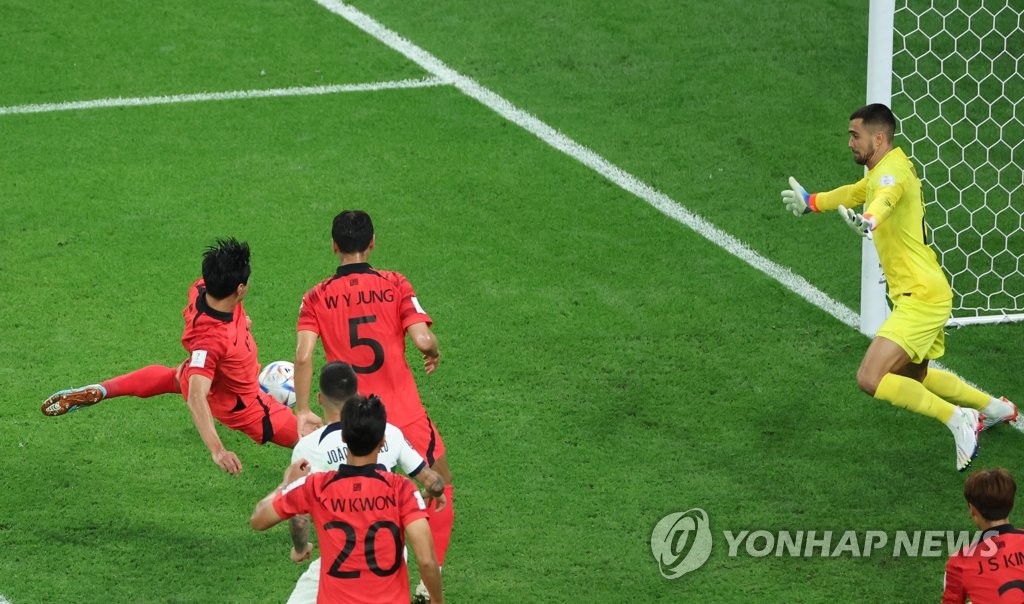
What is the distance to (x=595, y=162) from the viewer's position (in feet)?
34.6

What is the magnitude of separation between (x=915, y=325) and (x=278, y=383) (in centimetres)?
348

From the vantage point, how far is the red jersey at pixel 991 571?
5.09 metres

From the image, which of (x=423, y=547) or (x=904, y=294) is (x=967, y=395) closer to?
(x=904, y=294)

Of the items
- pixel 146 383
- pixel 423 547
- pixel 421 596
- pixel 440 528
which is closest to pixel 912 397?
pixel 440 528

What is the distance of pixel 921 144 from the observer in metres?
10.6

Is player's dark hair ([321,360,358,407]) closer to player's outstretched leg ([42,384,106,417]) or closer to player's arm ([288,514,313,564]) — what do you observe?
player's arm ([288,514,313,564])

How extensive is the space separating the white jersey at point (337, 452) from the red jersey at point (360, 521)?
0.40 m

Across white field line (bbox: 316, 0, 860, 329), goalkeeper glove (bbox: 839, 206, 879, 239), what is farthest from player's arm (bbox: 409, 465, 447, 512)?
white field line (bbox: 316, 0, 860, 329)

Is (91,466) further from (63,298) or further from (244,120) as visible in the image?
(244,120)

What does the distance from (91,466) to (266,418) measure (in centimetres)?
117

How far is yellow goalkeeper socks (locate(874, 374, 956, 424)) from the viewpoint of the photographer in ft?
23.5

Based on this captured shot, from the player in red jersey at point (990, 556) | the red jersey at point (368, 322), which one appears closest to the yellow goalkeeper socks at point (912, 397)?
Answer: the player in red jersey at point (990, 556)

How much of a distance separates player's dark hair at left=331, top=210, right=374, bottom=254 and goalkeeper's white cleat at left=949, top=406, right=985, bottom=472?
3359 millimetres

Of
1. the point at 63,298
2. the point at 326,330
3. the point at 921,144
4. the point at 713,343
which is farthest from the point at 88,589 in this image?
the point at 921,144
